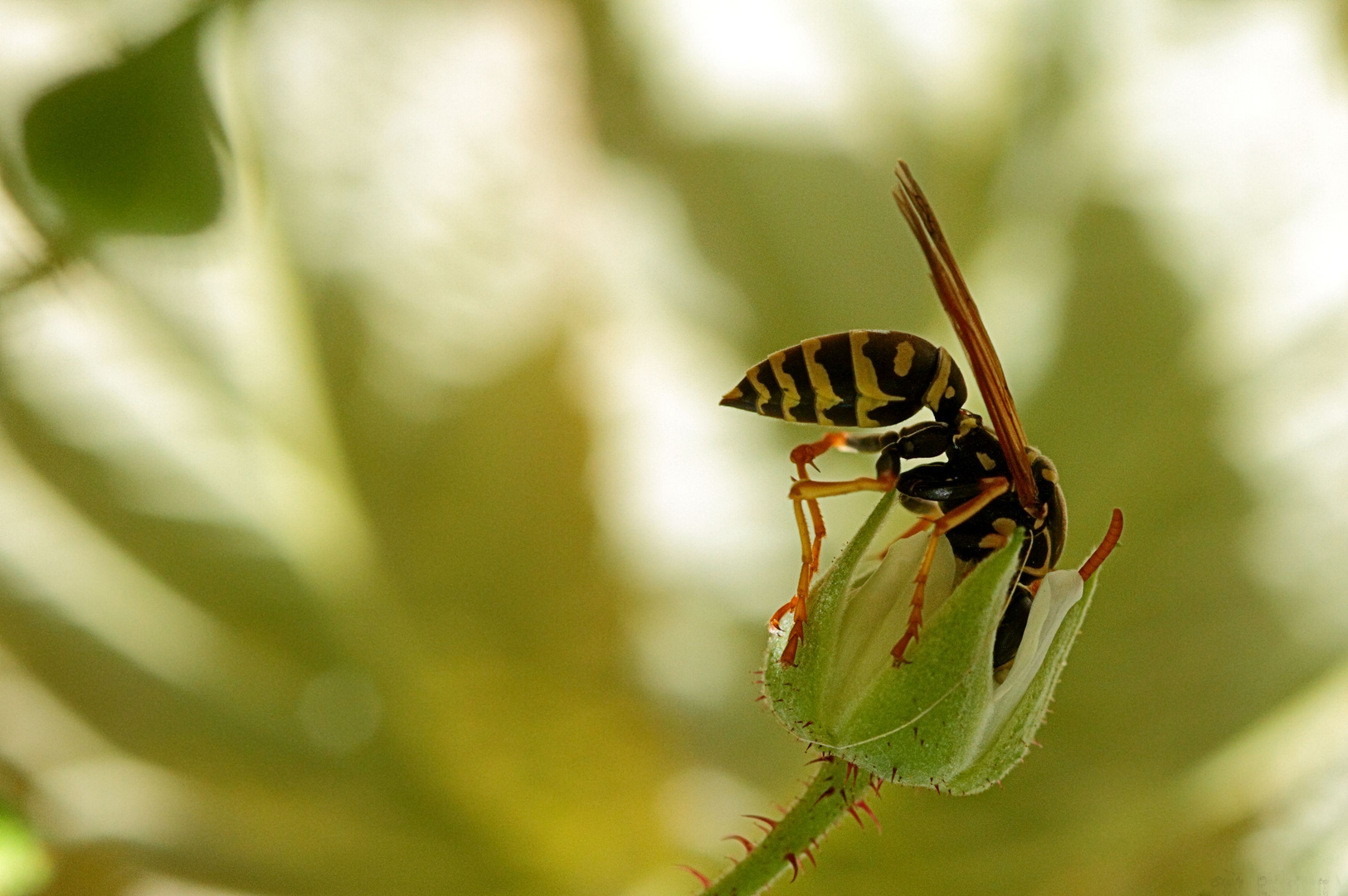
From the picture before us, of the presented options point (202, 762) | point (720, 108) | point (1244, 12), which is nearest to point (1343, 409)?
point (1244, 12)

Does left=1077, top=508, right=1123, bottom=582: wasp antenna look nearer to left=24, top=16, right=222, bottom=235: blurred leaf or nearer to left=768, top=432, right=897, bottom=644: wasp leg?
left=768, top=432, right=897, bottom=644: wasp leg

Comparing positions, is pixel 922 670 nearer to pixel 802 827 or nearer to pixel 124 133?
pixel 802 827

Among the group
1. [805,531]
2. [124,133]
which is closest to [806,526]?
[805,531]

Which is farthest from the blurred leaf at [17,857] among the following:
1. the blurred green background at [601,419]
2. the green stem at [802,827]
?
the green stem at [802,827]

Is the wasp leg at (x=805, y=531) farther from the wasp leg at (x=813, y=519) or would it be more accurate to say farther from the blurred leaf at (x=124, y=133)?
the blurred leaf at (x=124, y=133)

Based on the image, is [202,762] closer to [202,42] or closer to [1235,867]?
[202,42]

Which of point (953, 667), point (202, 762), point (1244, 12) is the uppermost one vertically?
point (1244, 12)

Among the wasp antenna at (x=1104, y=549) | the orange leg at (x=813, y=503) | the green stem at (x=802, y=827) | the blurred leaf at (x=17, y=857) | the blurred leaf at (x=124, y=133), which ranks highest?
the blurred leaf at (x=124, y=133)
